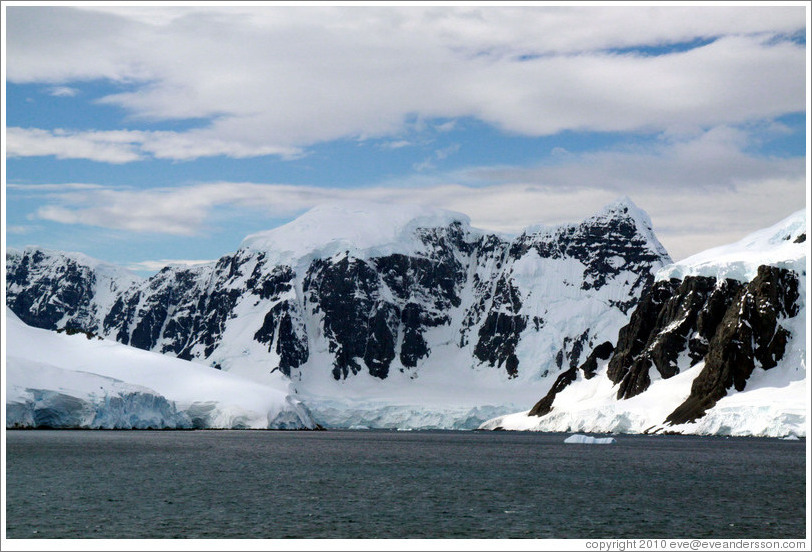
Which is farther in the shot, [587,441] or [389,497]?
[587,441]

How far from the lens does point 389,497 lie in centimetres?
7044

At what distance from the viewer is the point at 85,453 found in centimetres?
11575

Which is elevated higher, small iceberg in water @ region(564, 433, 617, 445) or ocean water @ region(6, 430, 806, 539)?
ocean water @ region(6, 430, 806, 539)

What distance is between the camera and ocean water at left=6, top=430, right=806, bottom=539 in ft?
179

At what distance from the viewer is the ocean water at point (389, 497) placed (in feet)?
179

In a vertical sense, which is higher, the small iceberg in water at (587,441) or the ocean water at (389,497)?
the ocean water at (389,497)

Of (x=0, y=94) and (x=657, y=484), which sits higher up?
(x=0, y=94)

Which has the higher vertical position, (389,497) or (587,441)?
(389,497)

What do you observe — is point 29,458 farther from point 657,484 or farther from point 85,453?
point 657,484

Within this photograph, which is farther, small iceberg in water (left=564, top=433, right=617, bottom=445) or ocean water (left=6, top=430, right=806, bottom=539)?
small iceberg in water (left=564, top=433, right=617, bottom=445)

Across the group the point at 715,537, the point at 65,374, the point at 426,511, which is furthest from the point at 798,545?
the point at 65,374

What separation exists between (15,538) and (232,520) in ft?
40.5

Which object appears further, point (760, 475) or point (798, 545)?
point (760, 475)

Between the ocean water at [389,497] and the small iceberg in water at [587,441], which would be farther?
the small iceberg in water at [587,441]
